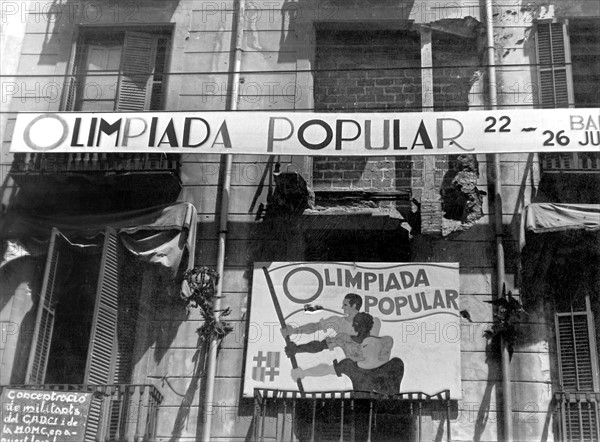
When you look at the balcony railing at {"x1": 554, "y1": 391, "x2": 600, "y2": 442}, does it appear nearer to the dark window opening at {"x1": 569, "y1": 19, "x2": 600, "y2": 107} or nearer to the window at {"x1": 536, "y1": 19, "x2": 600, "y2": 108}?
the window at {"x1": 536, "y1": 19, "x2": 600, "y2": 108}

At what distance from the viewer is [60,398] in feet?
34.8

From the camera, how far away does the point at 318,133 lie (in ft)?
37.5

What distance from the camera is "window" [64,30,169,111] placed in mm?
13391

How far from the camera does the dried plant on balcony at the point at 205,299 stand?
11.4 m

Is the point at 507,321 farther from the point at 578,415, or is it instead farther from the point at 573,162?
the point at 573,162

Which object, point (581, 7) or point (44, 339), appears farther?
point (581, 7)

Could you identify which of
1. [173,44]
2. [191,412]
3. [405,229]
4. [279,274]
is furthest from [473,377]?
[173,44]

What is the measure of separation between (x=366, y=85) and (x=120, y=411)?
620 cm

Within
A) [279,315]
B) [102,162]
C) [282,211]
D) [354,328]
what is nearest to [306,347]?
[279,315]

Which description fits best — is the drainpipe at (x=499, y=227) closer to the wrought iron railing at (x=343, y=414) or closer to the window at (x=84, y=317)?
the wrought iron railing at (x=343, y=414)

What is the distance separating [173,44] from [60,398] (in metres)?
5.93

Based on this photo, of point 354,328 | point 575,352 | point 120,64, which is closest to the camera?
point 575,352

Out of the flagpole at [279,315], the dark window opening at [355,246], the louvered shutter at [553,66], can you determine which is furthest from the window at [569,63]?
the flagpole at [279,315]

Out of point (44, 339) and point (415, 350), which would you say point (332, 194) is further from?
point (44, 339)
